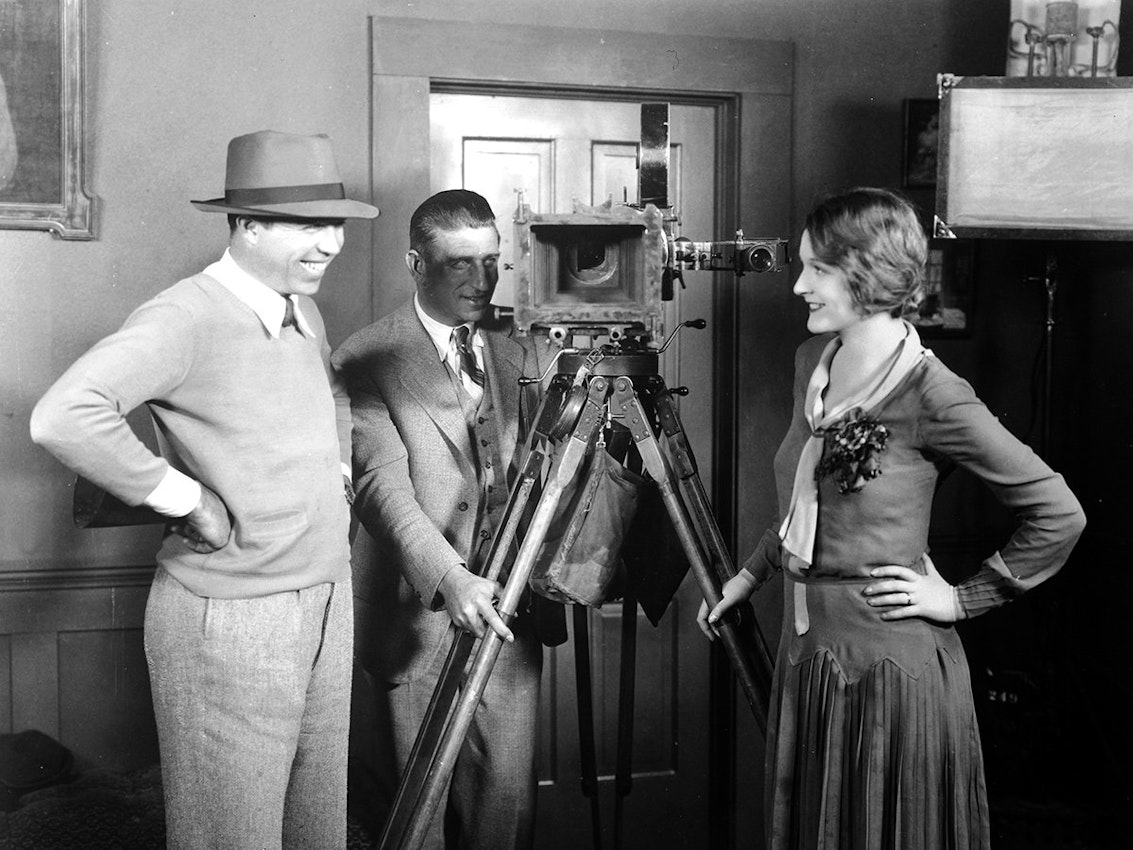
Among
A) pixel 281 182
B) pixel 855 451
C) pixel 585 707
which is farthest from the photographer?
pixel 585 707

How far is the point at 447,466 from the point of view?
2.31 metres

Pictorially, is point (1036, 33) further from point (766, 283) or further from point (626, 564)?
point (626, 564)

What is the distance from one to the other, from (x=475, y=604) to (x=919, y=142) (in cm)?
188

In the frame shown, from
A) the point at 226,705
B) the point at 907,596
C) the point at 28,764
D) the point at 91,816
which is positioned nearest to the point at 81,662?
the point at 28,764

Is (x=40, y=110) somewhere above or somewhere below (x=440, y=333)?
above

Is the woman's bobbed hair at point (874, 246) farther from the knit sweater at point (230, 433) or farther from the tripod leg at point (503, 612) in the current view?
the knit sweater at point (230, 433)

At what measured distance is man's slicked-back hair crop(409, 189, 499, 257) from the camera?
7.51ft

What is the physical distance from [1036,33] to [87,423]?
2363mm

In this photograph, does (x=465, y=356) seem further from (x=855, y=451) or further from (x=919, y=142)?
(x=919, y=142)

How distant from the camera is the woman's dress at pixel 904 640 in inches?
67.9

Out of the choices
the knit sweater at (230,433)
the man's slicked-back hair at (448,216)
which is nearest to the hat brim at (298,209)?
the knit sweater at (230,433)

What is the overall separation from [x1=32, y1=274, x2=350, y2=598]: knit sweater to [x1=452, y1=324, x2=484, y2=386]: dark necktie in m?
0.36

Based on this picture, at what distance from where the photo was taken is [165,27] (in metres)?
2.59

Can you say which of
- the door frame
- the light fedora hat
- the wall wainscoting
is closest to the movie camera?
the light fedora hat
